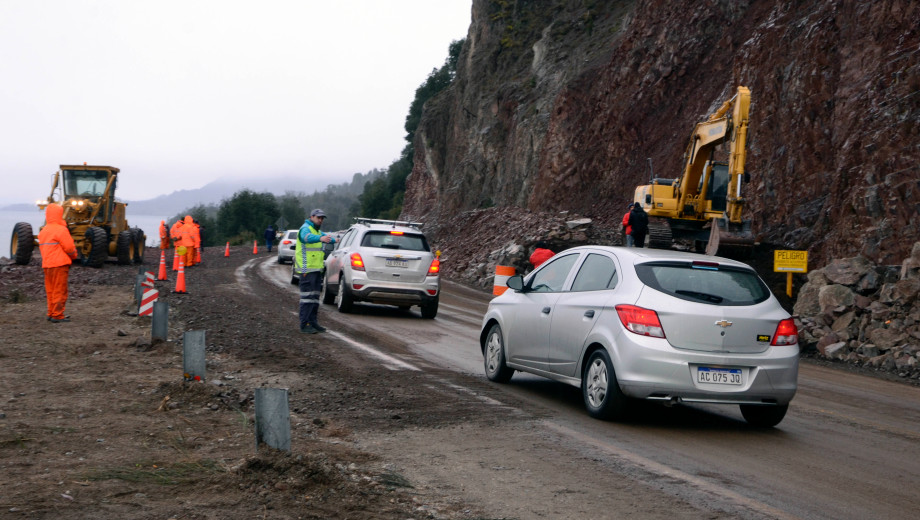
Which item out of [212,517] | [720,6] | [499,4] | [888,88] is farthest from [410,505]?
[499,4]

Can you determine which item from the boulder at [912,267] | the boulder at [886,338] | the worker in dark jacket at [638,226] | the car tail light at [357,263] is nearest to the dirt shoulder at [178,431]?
the car tail light at [357,263]

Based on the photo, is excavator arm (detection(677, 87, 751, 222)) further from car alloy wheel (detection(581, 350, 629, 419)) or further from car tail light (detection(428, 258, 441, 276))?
car alloy wheel (detection(581, 350, 629, 419))

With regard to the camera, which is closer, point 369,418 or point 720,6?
point 369,418

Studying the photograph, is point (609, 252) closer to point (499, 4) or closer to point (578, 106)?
point (578, 106)

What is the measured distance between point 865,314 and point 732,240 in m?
5.87

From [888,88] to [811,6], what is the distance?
28.6 feet

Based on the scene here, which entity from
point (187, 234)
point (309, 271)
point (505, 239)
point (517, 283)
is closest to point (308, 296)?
point (309, 271)

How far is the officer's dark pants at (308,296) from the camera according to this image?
46.5 feet

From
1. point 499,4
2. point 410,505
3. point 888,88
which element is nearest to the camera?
point 410,505

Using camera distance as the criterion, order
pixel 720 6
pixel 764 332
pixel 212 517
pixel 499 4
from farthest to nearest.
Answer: pixel 499 4
pixel 720 6
pixel 764 332
pixel 212 517

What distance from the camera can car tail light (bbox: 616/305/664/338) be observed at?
7586 mm

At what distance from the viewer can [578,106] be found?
4500 centimetres

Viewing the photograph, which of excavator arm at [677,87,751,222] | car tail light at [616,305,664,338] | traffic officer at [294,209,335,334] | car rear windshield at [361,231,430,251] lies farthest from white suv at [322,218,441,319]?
car tail light at [616,305,664,338]

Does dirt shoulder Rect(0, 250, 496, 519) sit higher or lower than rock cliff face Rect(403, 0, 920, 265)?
lower
